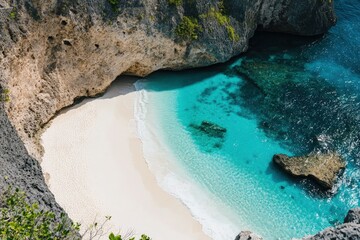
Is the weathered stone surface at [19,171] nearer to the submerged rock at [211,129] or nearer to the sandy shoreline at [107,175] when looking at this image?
the sandy shoreline at [107,175]

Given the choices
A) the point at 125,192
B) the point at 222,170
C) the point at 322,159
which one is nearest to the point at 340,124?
the point at 322,159

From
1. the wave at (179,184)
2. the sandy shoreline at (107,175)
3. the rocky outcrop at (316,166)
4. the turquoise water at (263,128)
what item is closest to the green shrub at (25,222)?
the sandy shoreline at (107,175)

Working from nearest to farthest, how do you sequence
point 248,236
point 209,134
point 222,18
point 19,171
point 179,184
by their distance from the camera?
1. point 248,236
2. point 19,171
3. point 179,184
4. point 209,134
5. point 222,18

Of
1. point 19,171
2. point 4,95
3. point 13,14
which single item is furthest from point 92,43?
point 19,171

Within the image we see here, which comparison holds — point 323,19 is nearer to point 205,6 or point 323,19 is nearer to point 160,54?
point 205,6

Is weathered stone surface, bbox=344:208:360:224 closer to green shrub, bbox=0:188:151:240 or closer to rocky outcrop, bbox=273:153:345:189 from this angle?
green shrub, bbox=0:188:151:240

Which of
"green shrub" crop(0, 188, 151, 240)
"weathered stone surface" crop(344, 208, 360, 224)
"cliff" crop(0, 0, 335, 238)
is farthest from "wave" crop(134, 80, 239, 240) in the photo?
"green shrub" crop(0, 188, 151, 240)

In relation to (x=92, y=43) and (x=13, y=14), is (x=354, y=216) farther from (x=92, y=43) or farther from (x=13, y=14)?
(x=13, y=14)

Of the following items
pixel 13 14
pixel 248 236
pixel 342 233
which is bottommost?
pixel 248 236
